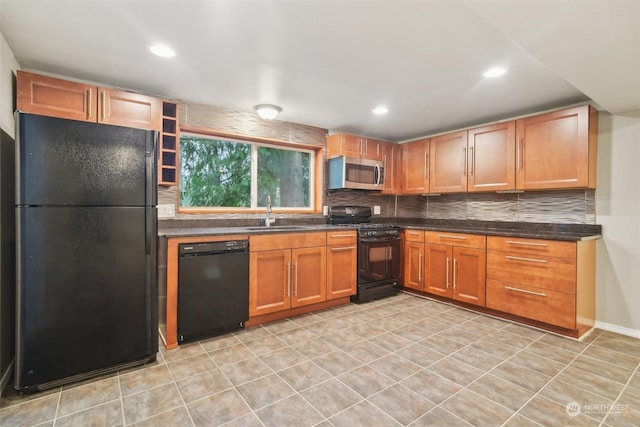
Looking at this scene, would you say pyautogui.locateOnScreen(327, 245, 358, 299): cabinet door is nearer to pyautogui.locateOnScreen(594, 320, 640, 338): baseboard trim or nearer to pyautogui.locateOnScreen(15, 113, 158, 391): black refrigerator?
pyautogui.locateOnScreen(15, 113, 158, 391): black refrigerator

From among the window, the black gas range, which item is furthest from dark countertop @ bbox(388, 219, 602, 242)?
the window

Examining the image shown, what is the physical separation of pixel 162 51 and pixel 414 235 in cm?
312

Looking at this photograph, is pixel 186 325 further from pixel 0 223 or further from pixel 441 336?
pixel 441 336

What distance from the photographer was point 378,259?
3.66 metres

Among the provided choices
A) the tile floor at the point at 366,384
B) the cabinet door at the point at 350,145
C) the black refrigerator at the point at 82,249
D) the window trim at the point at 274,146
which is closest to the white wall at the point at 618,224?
the tile floor at the point at 366,384

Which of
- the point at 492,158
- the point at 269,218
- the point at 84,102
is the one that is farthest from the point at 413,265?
the point at 84,102

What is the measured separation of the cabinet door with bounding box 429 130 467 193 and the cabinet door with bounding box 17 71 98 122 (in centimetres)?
354

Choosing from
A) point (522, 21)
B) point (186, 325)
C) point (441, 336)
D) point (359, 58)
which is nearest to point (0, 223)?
point (186, 325)

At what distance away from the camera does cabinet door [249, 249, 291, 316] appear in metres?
2.77

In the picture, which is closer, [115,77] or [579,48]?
[579,48]

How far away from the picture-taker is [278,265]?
9.59ft

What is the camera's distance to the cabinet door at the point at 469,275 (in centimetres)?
314

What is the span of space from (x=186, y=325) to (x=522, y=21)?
2815 mm

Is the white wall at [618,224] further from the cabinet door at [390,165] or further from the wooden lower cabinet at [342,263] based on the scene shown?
the wooden lower cabinet at [342,263]
